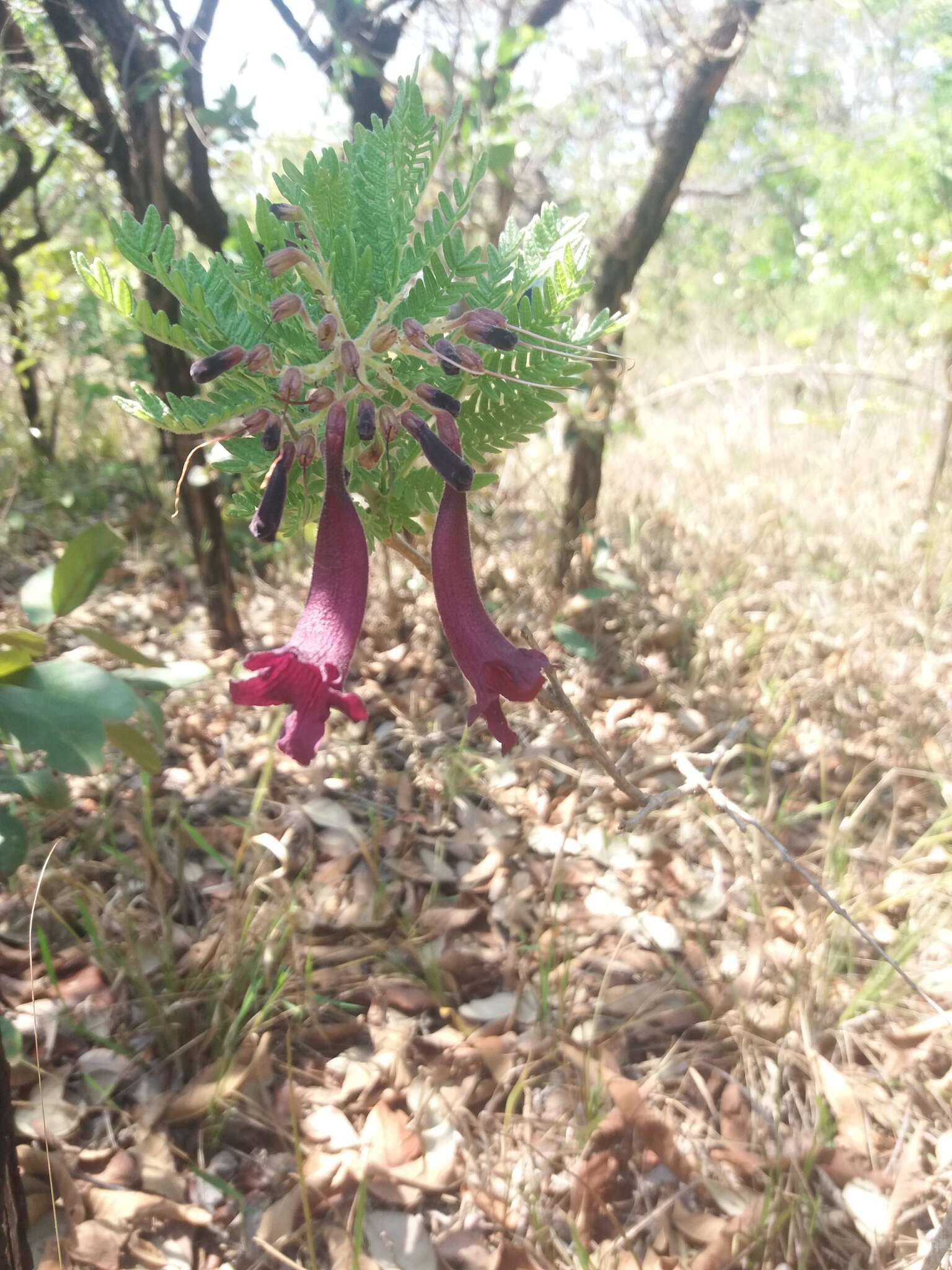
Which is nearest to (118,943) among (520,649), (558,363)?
(520,649)

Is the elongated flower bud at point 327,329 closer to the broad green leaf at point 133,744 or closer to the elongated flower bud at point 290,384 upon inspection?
the elongated flower bud at point 290,384

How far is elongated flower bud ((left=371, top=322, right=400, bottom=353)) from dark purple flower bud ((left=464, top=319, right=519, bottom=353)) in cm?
5

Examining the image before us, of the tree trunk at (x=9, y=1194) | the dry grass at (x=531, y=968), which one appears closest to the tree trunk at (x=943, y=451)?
the dry grass at (x=531, y=968)

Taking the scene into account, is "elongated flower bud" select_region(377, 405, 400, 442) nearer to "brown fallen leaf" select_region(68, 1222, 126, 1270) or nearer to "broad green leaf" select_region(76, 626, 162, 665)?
"broad green leaf" select_region(76, 626, 162, 665)

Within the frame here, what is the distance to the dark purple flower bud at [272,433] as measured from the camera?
554mm

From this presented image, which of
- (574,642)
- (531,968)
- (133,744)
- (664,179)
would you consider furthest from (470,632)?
(664,179)

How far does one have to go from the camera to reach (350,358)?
0.54 metres

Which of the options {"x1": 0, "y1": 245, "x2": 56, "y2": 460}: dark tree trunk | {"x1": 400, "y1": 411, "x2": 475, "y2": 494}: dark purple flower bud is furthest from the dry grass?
{"x1": 0, "y1": 245, "x2": 56, "y2": 460}: dark tree trunk

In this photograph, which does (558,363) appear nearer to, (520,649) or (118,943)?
(520,649)

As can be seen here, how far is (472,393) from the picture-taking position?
0.68 metres

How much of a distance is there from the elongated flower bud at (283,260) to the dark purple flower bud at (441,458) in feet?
0.39

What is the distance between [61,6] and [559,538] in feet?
6.03

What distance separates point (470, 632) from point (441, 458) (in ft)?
0.44

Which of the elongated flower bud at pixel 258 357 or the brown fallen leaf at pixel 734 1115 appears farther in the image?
the brown fallen leaf at pixel 734 1115
